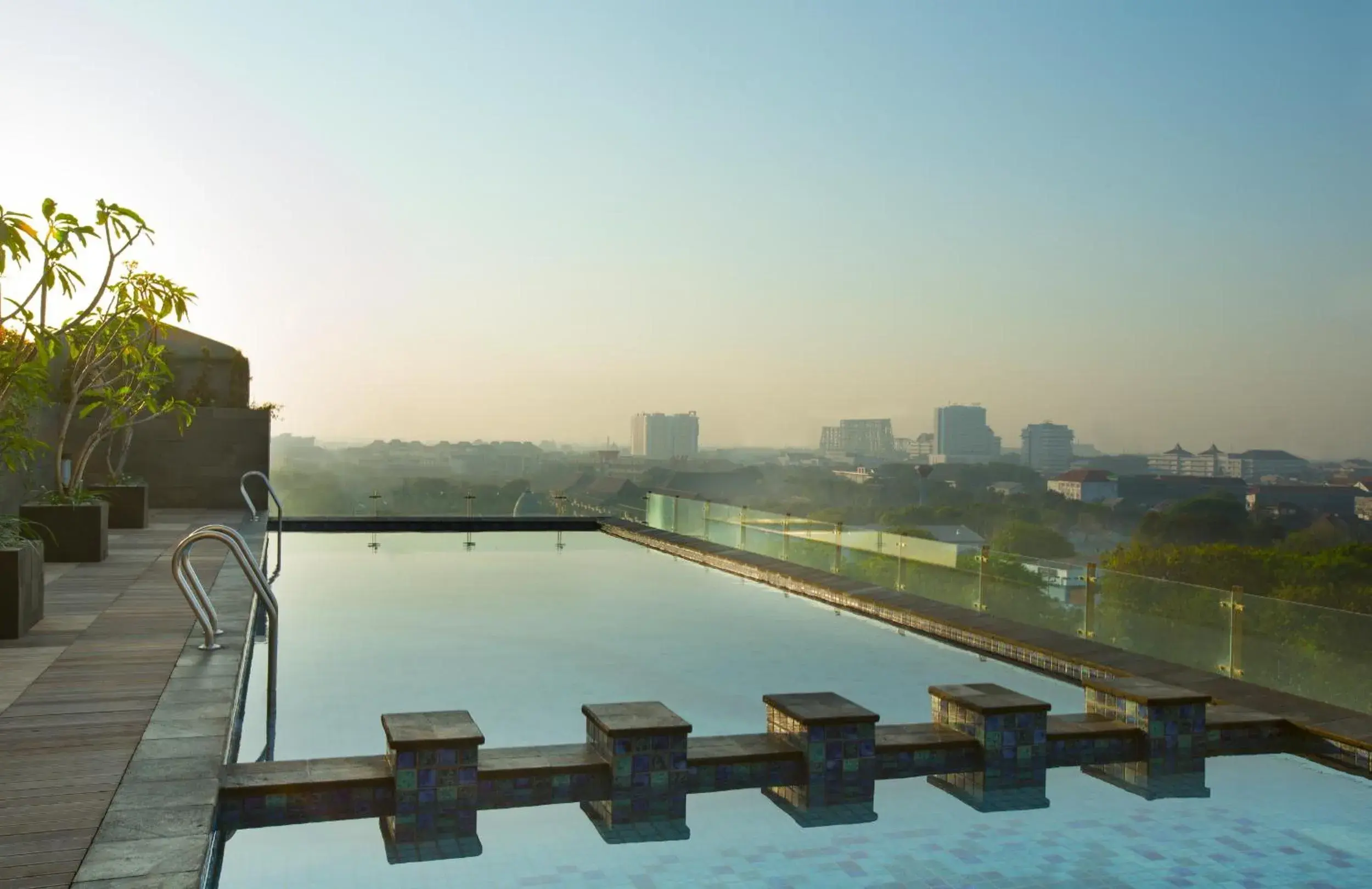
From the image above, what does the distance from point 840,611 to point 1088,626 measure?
2715mm

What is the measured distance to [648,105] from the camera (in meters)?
17.3

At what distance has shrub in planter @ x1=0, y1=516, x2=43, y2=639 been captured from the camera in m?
5.81

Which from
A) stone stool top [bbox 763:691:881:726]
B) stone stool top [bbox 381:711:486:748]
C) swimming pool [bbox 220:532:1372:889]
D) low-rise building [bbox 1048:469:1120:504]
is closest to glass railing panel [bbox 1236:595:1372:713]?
swimming pool [bbox 220:532:1372:889]

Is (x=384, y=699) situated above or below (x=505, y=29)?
below

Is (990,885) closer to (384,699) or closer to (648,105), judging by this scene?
(384,699)

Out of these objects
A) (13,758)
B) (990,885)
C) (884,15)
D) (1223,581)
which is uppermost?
(884,15)

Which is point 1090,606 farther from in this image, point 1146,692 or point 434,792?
point 434,792

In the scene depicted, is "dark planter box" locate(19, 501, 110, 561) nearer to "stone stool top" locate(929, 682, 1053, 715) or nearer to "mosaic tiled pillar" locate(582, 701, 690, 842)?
"mosaic tiled pillar" locate(582, 701, 690, 842)

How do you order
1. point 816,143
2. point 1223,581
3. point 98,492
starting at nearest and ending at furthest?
1. point 98,492
2. point 816,143
3. point 1223,581

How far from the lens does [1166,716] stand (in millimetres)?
4898

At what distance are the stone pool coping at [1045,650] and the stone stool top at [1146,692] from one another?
2.12 feet

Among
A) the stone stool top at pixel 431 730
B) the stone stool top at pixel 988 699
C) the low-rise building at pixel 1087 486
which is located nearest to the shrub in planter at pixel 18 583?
the stone stool top at pixel 431 730

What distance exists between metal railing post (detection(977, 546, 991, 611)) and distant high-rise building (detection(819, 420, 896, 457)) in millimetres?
33638

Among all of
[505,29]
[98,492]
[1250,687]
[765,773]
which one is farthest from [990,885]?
[505,29]
